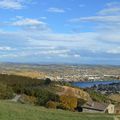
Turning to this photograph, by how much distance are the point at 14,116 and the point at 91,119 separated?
693 centimetres

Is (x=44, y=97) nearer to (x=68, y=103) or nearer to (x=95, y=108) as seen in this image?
(x=68, y=103)

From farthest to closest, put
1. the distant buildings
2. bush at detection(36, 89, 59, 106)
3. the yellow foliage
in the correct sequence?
the distant buildings, bush at detection(36, 89, 59, 106), the yellow foliage

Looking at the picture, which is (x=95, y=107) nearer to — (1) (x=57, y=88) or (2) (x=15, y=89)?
(2) (x=15, y=89)

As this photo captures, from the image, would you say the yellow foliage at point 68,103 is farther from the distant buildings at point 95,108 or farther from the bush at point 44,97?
the distant buildings at point 95,108

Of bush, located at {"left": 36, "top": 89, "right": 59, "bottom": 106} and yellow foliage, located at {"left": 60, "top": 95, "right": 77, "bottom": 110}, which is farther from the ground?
bush, located at {"left": 36, "top": 89, "right": 59, "bottom": 106}

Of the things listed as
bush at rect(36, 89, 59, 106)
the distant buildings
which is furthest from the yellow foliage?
the distant buildings

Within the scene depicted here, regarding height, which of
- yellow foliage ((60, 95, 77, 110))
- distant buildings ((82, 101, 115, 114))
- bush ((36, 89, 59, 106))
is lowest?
distant buildings ((82, 101, 115, 114))

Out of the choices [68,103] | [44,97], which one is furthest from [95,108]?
[44,97]

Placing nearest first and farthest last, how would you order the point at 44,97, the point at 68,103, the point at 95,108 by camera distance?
the point at 68,103 < the point at 95,108 < the point at 44,97

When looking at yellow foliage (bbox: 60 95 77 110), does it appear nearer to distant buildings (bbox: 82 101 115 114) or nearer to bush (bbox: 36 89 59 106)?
bush (bbox: 36 89 59 106)

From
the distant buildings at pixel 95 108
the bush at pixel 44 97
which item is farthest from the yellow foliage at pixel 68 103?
the distant buildings at pixel 95 108

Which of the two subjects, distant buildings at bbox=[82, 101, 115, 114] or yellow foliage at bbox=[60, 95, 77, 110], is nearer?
yellow foliage at bbox=[60, 95, 77, 110]

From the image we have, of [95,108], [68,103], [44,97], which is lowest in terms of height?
[95,108]

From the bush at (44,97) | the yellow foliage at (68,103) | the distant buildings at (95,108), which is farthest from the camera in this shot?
the distant buildings at (95,108)
